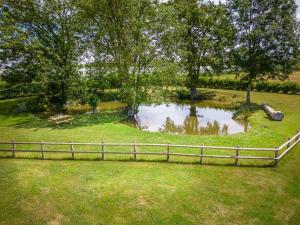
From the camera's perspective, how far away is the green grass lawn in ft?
32.1

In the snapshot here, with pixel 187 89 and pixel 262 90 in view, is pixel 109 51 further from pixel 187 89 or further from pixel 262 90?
pixel 262 90

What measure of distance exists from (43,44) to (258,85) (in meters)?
35.7

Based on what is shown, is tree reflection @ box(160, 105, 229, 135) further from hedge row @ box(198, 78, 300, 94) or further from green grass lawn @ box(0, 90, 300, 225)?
hedge row @ box(198, 78, 300, 94)

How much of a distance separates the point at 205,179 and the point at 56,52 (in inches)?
991

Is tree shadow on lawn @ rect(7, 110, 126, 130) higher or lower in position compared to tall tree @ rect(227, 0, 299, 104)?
lower

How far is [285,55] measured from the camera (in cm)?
3069

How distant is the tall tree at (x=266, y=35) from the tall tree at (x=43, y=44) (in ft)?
66.3

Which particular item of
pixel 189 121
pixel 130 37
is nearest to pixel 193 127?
pixel 189 121

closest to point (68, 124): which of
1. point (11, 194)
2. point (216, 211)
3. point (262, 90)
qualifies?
point (11, 194)

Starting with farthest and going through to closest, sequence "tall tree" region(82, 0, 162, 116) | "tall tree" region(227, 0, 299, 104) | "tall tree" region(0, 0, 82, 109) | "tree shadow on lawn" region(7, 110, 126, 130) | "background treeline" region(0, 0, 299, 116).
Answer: "tall tree" region(227, 0, 299, 104) → "tall tree" region(0, 0, 82, 109) → "background treeline" region(0, 0, 299, 116) → "tall tree" region(82, 0, 162, 116) → "tree shadow on lawn" region(7, 110, 126, 130)

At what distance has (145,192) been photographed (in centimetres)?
1147

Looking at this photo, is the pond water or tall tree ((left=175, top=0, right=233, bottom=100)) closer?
the pond water

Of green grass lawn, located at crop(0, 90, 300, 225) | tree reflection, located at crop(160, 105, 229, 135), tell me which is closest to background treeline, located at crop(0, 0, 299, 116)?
tree reflection, located at crop(160, 105, 229, 135)

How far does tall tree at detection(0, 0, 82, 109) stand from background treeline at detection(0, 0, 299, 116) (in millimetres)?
100
